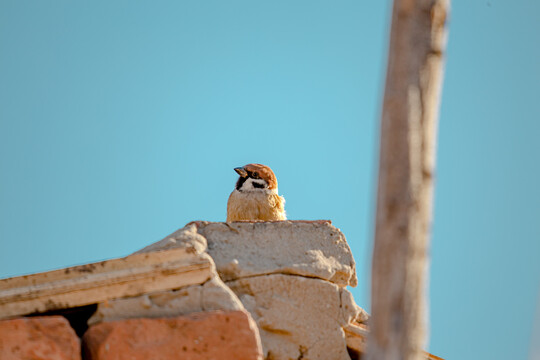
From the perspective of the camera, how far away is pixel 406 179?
91.8 inches

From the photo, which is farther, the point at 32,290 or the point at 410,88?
the point at 32,290

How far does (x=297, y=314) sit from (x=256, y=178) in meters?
4.36

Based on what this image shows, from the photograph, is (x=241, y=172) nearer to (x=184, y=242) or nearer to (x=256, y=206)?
(x=256, y=206)

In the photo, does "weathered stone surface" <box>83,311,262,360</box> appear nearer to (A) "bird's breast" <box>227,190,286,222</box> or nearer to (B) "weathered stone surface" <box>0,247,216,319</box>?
(B) "weathered stone surface" <box>0,247,216,319</box>

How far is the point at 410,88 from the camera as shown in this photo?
238 centimetres

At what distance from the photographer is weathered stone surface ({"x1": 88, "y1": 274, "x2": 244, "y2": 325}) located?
347 centimetres

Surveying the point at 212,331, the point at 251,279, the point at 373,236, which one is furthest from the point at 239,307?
the point at 373,236

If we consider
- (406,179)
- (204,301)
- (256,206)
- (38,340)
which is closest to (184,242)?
(204,301)

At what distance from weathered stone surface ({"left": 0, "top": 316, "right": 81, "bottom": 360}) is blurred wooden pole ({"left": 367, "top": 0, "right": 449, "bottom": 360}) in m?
1.43

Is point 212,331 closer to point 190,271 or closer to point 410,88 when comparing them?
point 190,271

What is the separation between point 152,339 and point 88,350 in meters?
0.25

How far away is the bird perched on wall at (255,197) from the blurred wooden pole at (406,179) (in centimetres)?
556

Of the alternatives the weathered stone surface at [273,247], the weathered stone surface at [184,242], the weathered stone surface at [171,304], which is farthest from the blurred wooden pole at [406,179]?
the weathered stone surface at [273,247]

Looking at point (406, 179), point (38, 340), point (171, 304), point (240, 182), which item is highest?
point (406, 179)
